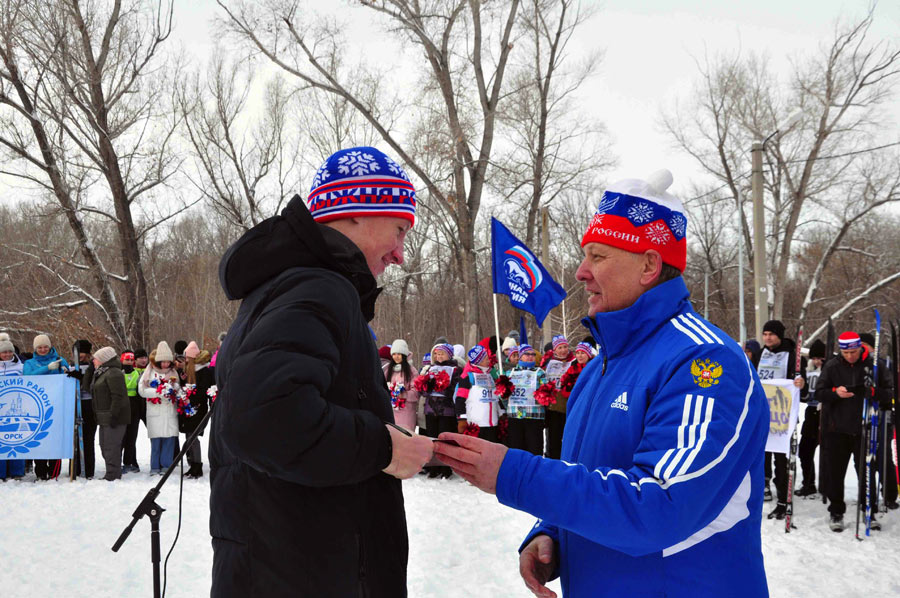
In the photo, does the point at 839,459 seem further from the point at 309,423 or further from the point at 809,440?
the point at 309,423

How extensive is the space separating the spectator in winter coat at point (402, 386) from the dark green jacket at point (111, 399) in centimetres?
423

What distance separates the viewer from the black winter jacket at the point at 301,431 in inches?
61.8

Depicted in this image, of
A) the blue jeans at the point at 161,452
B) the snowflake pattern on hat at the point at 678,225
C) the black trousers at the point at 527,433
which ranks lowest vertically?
the blue jeans at the point at 161,452

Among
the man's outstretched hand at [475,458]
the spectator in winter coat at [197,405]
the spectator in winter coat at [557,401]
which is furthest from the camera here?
the spectator in winter coat at [197,405]

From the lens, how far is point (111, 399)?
11.6 meters

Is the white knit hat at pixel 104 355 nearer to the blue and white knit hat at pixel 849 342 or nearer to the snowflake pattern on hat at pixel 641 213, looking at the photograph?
the blue and white knit hat at pixel 849 342

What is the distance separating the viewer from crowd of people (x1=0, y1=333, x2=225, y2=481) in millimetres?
11555

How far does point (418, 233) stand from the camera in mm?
35750

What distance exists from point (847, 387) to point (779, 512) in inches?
64.7

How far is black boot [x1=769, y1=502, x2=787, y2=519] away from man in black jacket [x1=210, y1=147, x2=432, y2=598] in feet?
25.1

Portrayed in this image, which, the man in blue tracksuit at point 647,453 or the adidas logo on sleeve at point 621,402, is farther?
the adidas logo on sleeve at point 621,402

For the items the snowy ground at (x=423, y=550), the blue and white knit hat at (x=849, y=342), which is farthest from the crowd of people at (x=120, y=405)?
the blue and white knit hat at (x=849, y=342)

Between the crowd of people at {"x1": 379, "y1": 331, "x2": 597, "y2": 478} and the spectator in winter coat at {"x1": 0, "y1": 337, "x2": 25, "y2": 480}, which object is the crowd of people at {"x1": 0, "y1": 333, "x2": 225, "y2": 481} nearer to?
the spectator in winter coat at {"x1": 0, "y1": 337, "x2": 25, "y2": 480}

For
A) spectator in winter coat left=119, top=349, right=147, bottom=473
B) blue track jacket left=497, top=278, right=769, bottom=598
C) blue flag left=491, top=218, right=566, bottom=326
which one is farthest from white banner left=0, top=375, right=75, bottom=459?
blue track jacket left=497, top=278, right=769, bottom=598
